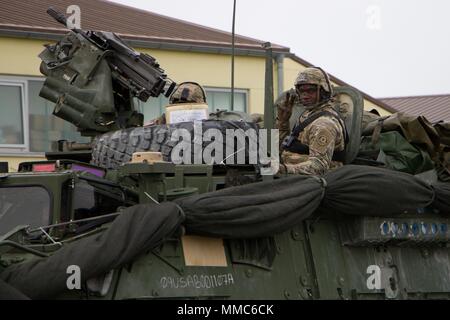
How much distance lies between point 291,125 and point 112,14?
398 inches

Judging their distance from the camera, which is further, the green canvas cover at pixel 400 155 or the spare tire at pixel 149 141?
the green canvas cover at pixel 400 155

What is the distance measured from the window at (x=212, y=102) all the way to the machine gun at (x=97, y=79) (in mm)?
6121

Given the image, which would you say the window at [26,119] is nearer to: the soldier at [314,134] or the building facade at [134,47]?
the building facade at [134,47]

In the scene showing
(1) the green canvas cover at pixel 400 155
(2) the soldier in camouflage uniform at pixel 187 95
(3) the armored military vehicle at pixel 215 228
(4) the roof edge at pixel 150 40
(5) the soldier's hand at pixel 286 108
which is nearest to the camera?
(3) the armored military vehicle at pixel 215 228

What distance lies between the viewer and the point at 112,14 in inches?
738

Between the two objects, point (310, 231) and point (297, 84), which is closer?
point (310, 231)

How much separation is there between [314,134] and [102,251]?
2.57m

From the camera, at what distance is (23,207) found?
729 cm

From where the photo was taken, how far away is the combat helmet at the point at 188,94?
990 centimetres

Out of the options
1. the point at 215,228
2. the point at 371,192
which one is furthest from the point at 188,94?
the point at 215,228

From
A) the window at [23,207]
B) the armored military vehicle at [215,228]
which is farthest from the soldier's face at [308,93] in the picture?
the window at [23,207]
